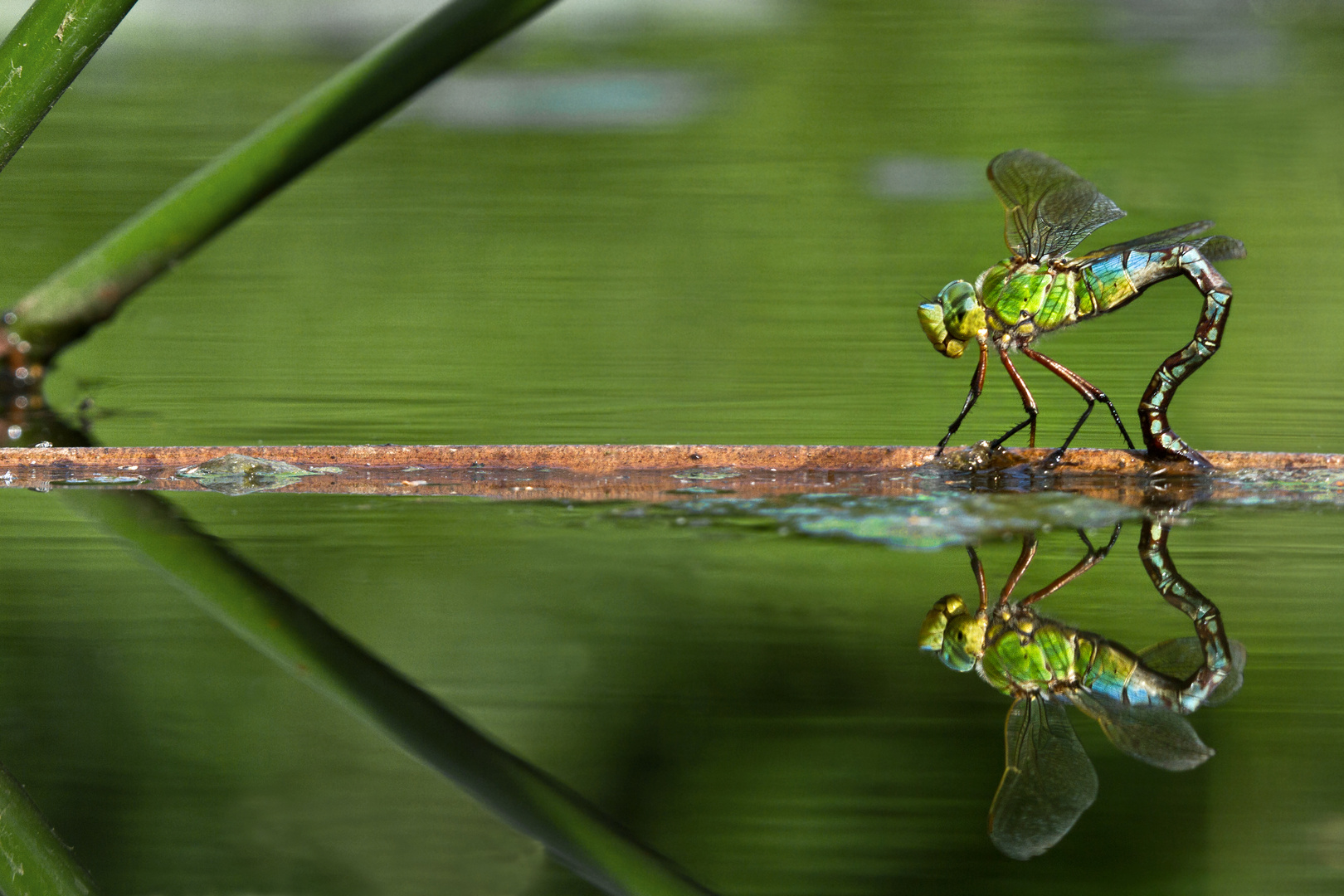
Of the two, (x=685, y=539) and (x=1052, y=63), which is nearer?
(x=685, y=539)

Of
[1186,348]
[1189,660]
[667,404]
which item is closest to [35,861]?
[1189,660]

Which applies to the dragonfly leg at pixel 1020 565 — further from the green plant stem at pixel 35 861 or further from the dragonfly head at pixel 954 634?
the green plant stem at pixel 35 861

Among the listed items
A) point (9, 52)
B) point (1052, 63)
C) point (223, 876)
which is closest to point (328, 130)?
point (9, 52)

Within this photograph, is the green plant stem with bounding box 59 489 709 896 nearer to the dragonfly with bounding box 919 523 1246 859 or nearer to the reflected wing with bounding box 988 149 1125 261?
the dragonfly with bounding box 919 523 1246 859

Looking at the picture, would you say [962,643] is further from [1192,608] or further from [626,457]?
[626,457]

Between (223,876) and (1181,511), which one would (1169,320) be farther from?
(223,876)
